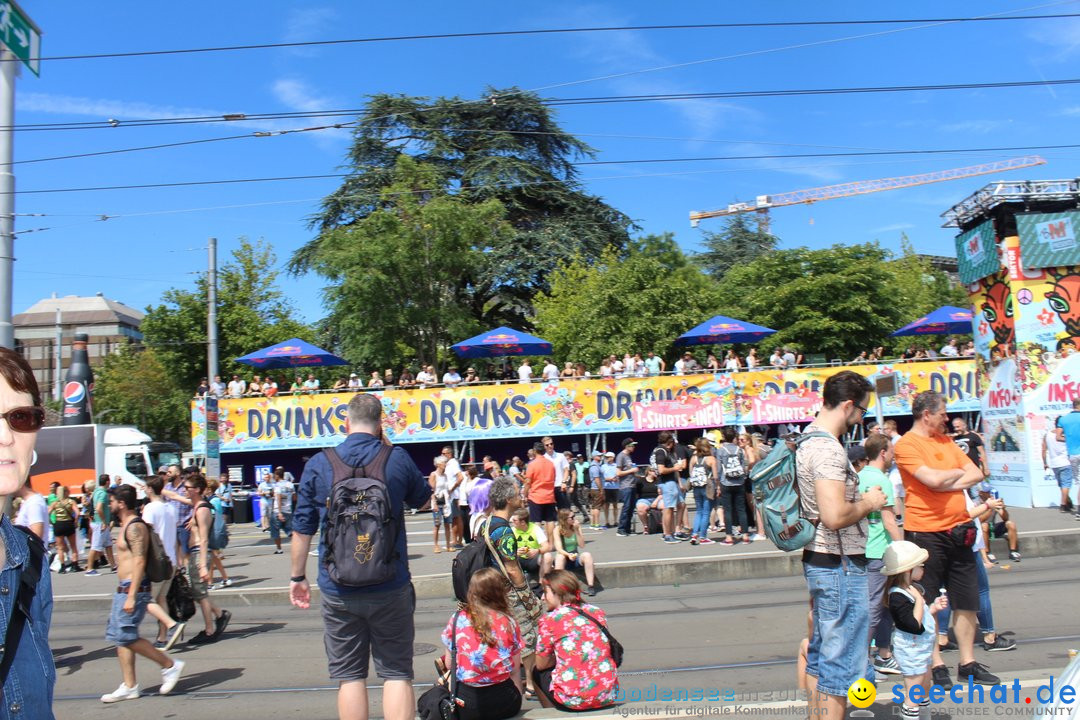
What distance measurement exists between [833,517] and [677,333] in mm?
26697

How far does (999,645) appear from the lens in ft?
21.5

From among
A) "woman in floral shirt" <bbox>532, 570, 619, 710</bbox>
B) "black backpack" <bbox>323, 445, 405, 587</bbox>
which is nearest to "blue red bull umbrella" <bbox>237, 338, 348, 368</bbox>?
"woman in floral shirt" <bbox>532, 570, 619, 710</bbox>

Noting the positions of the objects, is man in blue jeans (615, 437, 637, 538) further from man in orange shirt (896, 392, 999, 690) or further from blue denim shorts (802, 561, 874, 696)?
blue denim shorts (802, 561, 874, 696)

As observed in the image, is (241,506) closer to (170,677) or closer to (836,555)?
(170,677)

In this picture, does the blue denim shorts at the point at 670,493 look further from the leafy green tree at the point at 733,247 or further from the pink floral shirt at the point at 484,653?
the leafy green tree at the point at 733,247

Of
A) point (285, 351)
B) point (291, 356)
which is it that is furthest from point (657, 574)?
point (291, 356)

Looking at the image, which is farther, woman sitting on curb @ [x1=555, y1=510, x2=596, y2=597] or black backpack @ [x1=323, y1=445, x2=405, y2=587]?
woman sitting on curb @ [x1=555, y1=510, x2=596, y2=597]

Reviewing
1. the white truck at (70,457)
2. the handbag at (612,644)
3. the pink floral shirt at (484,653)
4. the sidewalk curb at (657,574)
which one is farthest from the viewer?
the white truck at (70,457)

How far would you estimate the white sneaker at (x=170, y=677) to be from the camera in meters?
6.87

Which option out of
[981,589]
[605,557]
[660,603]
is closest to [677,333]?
[605,557]

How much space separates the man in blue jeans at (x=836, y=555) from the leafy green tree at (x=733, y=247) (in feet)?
161

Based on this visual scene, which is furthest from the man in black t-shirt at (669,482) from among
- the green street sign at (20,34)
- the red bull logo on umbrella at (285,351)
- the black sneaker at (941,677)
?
the red bull logo on umbrella at (285,351)

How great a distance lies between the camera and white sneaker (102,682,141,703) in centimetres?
669

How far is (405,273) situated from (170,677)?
2481 cm
